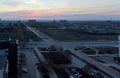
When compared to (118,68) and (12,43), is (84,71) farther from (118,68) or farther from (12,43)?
(12,43)

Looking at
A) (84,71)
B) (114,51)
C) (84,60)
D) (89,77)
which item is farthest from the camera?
(114,51)

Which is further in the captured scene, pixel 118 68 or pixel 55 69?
pixel 118 68

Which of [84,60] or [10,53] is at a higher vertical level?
[10,53]

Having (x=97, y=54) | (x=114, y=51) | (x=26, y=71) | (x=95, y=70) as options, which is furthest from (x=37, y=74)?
(x=114, y=51)

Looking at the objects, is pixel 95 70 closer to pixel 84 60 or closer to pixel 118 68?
pixel 118 68

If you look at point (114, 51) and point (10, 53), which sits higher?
point (10, 53)

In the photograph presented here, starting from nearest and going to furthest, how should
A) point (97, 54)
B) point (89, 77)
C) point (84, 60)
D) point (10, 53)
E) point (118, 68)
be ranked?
point (10, 53), point (89, 77), point (118, 68), point (84, 60), point (97, 54)

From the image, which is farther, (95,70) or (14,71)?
(95,70)

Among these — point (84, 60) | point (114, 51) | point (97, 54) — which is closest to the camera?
point (84, 60)

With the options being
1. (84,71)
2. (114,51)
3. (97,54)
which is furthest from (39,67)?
(114,51)
